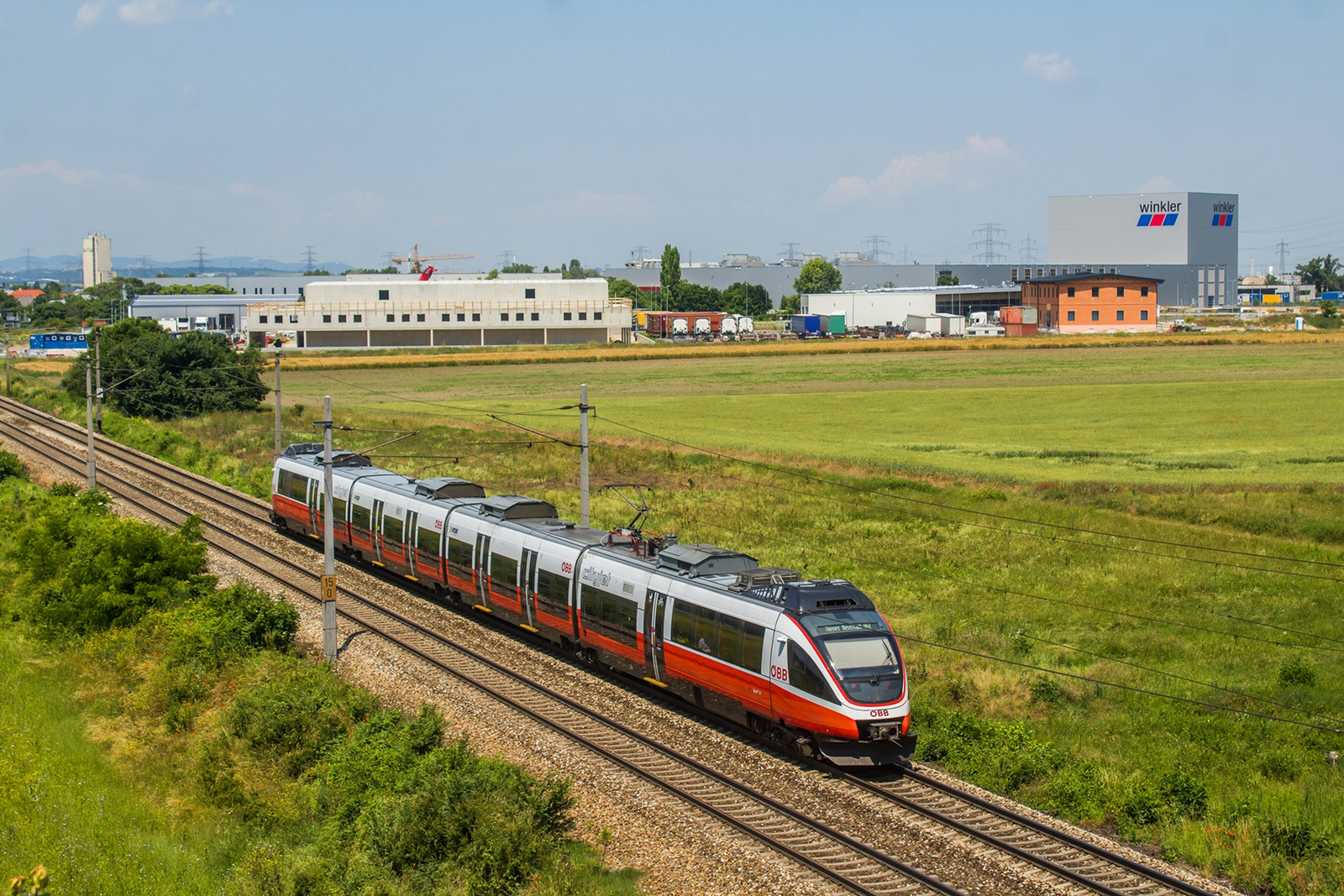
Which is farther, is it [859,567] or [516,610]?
[859,567]

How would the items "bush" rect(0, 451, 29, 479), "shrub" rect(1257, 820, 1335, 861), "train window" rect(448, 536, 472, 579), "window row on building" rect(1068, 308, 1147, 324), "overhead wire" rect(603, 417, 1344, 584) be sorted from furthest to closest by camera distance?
"window row on building" rect(1068, 308, 1147, 324) → "bush" rect(0, 451, 29, 479) → "overhead wire" rect(603, 417, 1344, 584) → "train window" rect(448, 536, 472, 579) → "shrub" rect(1257, 820, 1335, 861)

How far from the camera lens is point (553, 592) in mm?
26625

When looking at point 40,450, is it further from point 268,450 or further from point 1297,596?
point 1297,596

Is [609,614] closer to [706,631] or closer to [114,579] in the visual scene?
[706,631]

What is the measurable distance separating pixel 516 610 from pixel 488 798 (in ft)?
39.8

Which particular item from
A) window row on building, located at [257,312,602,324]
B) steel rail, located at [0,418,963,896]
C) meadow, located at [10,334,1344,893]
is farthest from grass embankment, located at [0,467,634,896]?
window row on building, located at [257,312,602,324]

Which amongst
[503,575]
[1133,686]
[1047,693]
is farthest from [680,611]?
[1133,686]

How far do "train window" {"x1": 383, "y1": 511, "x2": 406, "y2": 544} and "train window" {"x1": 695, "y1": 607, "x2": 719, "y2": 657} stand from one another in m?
14.1

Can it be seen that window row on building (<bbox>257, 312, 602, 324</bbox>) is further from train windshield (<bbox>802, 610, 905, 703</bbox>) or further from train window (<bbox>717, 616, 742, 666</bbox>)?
train windshield (<bbox>802, 610, 905, 703</bbox>)

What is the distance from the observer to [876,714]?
1905 cm

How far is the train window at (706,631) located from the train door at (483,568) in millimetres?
Result: 8862

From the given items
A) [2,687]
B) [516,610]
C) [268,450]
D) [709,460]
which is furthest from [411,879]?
[268,450]

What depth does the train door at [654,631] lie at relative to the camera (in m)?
23.0

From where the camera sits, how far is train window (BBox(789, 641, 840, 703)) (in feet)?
63.0
